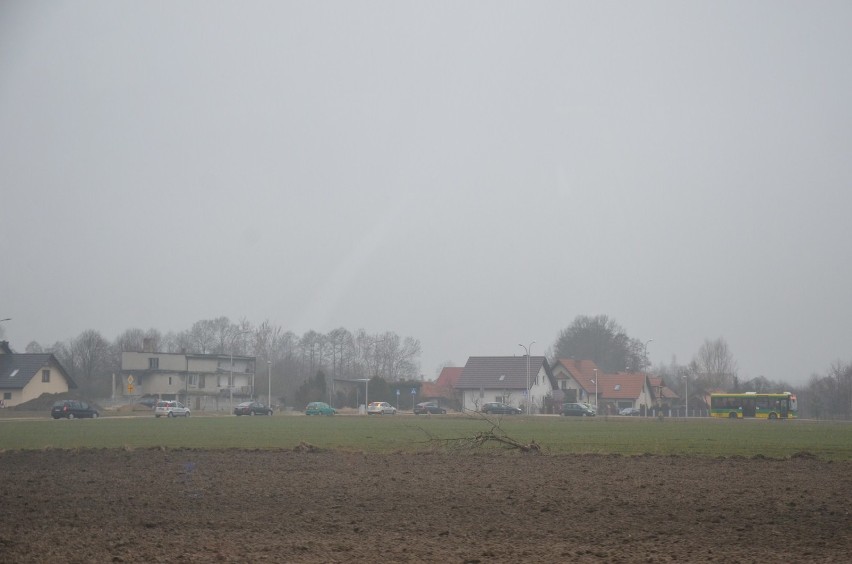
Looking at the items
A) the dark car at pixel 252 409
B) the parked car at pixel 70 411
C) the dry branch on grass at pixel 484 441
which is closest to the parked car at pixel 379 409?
the dark car at pixel 252 409

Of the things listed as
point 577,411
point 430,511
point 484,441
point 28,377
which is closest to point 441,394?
point 577,411

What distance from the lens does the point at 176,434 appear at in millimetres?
43188

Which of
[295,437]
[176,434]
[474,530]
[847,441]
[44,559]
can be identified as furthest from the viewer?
[176,434]

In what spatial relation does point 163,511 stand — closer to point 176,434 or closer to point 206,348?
point 176,434

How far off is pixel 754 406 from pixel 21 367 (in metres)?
79.4

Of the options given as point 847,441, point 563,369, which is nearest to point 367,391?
point 563,369

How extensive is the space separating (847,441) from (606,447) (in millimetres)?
12489

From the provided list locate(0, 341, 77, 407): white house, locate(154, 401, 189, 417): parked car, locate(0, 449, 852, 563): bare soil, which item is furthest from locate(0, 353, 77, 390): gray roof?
locate(0, 449, 852, 563): bare soil

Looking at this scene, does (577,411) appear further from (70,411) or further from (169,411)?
(70,411)

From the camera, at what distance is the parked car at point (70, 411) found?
6600 centimetres

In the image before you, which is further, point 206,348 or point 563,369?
point 206,348

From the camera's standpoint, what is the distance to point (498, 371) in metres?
111

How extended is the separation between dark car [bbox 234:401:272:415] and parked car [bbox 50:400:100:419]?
1678cm

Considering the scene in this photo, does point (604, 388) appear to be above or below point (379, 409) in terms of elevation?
above
